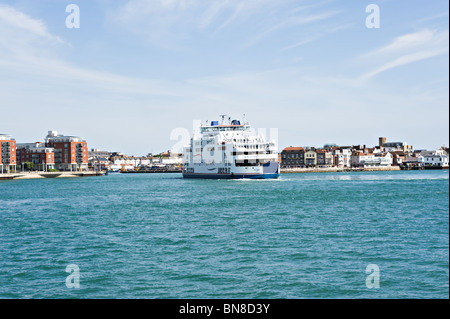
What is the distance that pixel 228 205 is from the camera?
3753 centimetres

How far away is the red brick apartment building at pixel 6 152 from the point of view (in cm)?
12206

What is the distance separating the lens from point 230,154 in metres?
76.8

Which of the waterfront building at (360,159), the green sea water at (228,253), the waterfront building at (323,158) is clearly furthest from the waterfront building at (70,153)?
the green sea water at (228,253)

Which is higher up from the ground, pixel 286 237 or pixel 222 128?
pixel 222 128

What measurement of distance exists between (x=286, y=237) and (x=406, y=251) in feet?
18.0

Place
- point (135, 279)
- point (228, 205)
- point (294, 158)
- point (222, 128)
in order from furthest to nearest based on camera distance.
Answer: point (294, 158) < point (222, 128) < point (228, 205) < point (135, 279)

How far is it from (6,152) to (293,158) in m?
95.2

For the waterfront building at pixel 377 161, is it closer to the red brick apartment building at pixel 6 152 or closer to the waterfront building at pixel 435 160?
the waterfront building at pixel 435 160

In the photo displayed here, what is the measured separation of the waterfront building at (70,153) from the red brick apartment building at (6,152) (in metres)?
18.4

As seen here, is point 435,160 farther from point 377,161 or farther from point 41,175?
point 41,175
